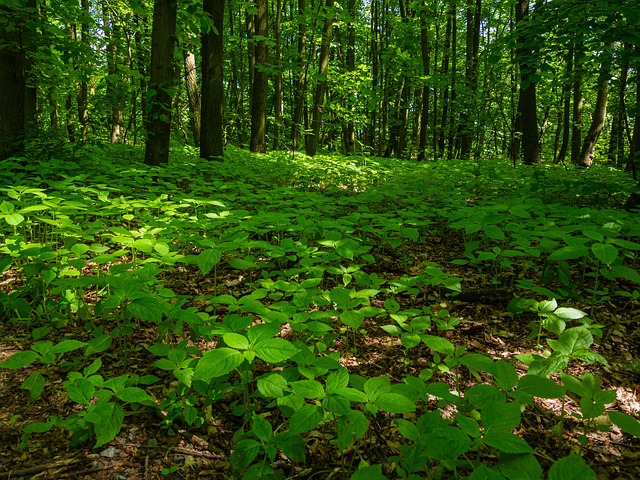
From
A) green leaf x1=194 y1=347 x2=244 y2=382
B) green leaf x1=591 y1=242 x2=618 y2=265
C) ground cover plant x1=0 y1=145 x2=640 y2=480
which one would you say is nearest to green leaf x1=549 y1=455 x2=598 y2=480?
ground cover plant x1=0 y1=145 x2=640 y2=480

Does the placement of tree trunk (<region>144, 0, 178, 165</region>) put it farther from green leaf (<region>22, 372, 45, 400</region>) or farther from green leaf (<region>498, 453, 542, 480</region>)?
green leaf (<region>498, 453, 542, 480</region>)

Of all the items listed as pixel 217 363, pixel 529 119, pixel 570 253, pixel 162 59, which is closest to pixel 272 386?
pixel 217 363

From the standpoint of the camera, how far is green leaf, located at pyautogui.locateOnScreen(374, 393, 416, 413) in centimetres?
140

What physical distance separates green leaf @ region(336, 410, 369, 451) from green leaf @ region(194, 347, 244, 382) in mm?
469

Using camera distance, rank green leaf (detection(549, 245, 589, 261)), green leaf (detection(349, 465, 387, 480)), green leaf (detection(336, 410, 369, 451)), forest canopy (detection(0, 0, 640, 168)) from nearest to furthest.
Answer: green leaf (detection(349, 465, 387, 480))
green leaf (detection(336, 410, 369, 451))
green leaf (detection(549, 245, 589, 261))
forest canopy (detection(0, 0, 640, 168))

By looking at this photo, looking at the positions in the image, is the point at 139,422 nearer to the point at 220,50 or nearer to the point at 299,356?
the point at 299,356

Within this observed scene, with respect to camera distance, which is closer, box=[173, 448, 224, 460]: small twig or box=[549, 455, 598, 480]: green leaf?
box=[549, 455, 598, 480]: green leaf

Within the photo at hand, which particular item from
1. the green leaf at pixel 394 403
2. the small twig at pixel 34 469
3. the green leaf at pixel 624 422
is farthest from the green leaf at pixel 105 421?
the green leaf at pixel 624 422

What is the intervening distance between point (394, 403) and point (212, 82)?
8225 mm

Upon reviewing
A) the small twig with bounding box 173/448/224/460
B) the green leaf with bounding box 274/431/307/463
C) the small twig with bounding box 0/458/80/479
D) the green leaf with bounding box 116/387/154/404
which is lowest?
the small twig with bounding box 173/448/224/460

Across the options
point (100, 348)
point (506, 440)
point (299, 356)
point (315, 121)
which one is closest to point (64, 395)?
point (100, 348)

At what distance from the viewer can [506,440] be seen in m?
1.26

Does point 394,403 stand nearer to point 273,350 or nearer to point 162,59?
point 273,350

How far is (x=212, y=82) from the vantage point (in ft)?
26.6
